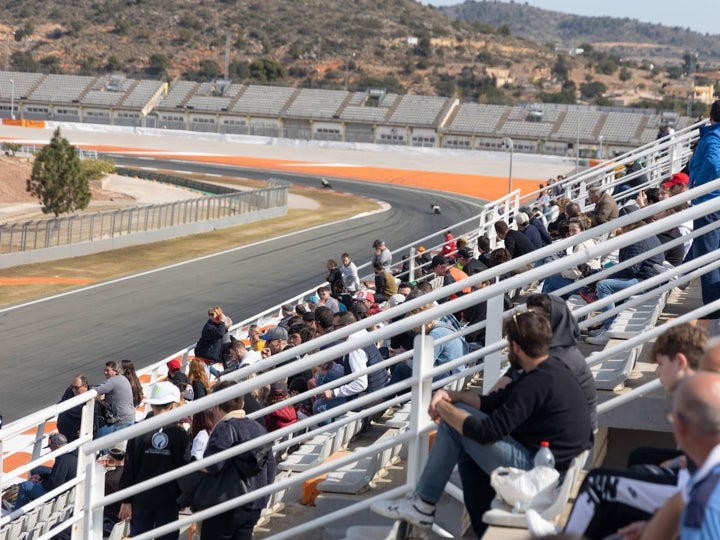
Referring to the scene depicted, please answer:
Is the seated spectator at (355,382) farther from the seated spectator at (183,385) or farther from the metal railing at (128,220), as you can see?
the metal railing at (128,220)

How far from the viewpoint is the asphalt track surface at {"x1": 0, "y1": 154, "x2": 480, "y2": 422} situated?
20.0 m

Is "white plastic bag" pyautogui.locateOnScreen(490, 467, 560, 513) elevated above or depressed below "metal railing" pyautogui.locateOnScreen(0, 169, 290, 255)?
above

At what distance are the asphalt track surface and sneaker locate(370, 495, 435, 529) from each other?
42.1 feet

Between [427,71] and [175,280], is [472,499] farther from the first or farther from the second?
[427,71]

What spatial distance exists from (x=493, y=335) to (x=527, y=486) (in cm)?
126

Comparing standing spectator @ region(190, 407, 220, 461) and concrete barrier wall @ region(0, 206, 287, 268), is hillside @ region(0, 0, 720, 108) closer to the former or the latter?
concrete barrier wall @ region(0, 206, 287, 268)

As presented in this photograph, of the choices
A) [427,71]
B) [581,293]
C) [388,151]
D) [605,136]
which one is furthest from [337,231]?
[427,71]

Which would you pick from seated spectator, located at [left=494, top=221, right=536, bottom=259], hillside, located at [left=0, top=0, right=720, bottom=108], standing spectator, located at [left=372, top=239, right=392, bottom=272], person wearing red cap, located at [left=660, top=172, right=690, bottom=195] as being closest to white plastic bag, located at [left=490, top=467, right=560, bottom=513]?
person wearing red cap, located at [left=660, top=172, right=690, bottom=195]

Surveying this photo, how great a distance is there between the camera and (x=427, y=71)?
158m

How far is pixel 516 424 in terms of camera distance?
484 cm

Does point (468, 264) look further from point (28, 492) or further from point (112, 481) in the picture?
point (112, 481)

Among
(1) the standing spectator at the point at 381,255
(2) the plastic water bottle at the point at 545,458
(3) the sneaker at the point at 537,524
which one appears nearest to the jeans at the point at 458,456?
(2) the plastic water bottle at the point at 545,458

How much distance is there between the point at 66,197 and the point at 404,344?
33.0 m

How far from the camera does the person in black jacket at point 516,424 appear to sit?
4875 millimetres
